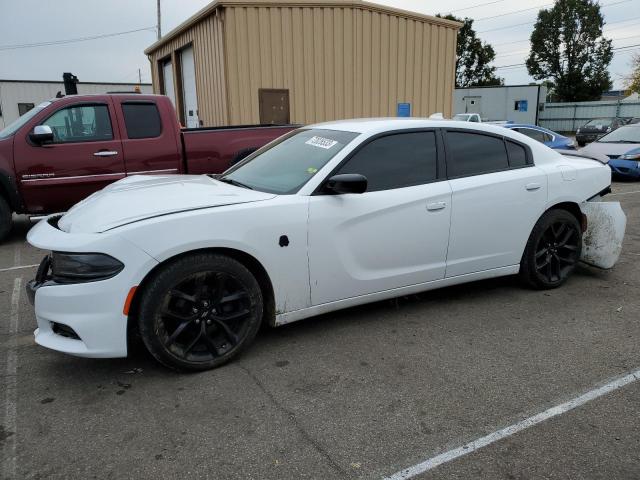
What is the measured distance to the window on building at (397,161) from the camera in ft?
12.7

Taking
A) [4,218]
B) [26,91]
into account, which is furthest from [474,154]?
[26,91]

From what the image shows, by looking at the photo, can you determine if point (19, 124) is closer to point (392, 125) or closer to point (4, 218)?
point (4, 218)

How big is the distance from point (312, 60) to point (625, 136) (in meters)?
8.20

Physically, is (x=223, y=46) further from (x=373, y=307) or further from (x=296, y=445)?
(x=296, y=445)

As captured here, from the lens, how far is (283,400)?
3.02m

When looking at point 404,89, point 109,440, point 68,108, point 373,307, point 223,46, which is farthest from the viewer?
point 404,89

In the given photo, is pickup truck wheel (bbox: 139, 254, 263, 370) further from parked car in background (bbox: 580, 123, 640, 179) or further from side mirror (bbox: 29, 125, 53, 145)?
parked car in background (bbox: 580, 123, 640, 179)

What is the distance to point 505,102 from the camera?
36531 mm

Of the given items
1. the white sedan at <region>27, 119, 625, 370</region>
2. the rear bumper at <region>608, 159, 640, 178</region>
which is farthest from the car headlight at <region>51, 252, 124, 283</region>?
the rear bumper at <region>608, 159, 640, 178</region>

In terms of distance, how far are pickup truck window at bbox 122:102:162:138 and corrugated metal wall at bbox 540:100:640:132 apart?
33.2 m

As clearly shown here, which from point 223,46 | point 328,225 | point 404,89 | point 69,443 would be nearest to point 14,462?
point 69,443

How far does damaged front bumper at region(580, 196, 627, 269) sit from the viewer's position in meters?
5.00

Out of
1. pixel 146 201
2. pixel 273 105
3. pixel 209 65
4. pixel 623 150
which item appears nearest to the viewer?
pixel 146 201

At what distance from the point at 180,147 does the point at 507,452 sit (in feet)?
19.7
